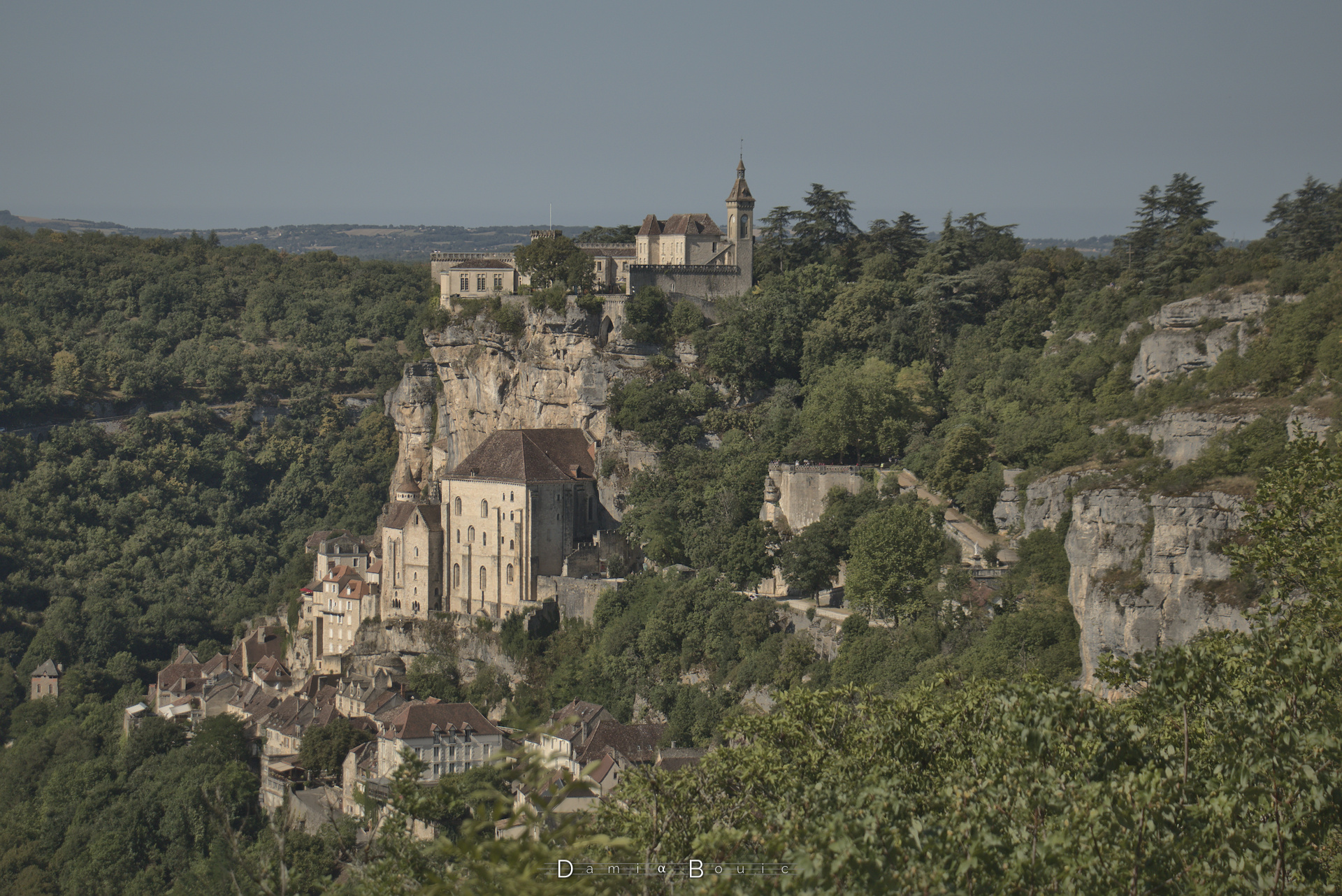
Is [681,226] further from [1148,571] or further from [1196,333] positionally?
[1148,571]

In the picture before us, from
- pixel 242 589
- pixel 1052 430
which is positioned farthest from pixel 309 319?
pixel 1052 430

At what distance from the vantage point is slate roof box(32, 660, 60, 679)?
80.6m

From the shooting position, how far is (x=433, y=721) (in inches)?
2109

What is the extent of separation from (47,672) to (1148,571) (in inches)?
2566

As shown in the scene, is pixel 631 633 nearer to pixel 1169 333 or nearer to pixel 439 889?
pixel 1169 333

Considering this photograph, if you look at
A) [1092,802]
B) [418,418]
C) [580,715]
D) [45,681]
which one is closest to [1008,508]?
[580,715]

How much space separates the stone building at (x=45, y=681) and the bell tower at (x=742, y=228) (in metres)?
44.0

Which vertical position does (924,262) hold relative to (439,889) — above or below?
above

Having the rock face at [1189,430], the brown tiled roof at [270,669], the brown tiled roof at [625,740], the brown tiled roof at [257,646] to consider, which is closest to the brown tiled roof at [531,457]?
the brown tiled roof at [625,740]

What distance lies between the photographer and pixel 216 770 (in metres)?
58.4

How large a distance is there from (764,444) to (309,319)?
3018 inches

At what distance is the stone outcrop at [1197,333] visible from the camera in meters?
46.5

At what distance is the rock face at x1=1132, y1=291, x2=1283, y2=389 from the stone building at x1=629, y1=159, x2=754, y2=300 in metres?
23.6

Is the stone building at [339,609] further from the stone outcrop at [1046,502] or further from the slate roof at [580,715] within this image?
the stone outcrop at [1046,502]
